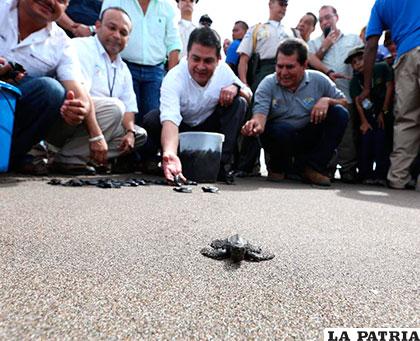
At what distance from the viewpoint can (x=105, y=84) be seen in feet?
8.52

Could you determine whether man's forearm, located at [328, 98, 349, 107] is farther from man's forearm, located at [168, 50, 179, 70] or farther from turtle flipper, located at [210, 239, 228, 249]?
turtle flipper, located at [210, 239, 228, 249]

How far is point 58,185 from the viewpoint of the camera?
74.6 inches

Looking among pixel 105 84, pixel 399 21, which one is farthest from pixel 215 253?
pixel 399 21

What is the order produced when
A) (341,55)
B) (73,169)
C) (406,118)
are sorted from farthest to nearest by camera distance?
(341,55), (406,118), (73,169)

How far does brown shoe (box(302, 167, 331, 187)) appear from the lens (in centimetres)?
281

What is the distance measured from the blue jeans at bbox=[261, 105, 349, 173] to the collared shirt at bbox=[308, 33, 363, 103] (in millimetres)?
666

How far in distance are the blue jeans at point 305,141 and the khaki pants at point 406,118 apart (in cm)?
45

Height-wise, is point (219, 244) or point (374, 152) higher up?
point (219, 244)

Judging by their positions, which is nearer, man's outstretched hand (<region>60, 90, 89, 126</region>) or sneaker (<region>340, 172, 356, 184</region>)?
man's outstretched hand (<region>60, 90, 89, 126</region>)

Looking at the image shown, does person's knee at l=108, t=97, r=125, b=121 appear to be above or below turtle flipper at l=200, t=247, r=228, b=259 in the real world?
above

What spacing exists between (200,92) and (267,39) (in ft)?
3.56

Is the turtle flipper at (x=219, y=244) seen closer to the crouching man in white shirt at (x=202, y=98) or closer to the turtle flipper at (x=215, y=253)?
the turtle flipper at (x=215, y=253)

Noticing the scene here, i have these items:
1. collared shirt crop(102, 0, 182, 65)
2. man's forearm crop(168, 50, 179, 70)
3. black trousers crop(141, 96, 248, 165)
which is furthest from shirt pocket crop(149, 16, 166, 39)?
black trousers crop(141, 96, 248, 165)

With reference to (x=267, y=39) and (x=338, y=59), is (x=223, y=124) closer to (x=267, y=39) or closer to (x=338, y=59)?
(x=267, y=39)
